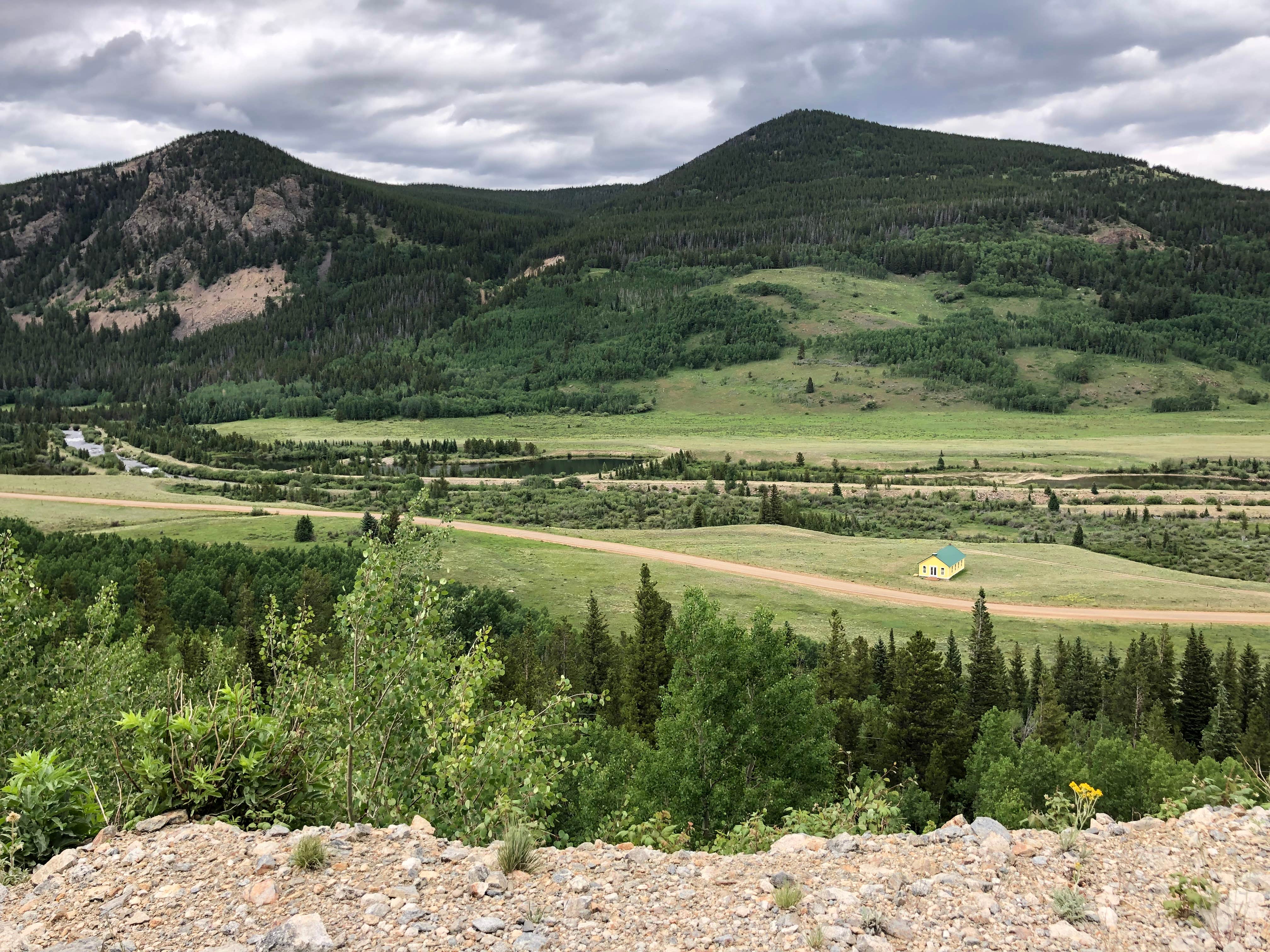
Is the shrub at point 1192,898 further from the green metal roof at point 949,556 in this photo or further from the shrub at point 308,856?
the green metal roof at point 949,556

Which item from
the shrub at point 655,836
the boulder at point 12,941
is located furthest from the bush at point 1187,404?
the boulder at point 12,941

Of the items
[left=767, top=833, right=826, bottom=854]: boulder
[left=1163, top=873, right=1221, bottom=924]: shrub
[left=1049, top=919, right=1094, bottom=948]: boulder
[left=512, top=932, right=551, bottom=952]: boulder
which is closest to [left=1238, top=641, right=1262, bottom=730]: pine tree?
[left=1163, top=873, right=1221, bottom=924]: shrub

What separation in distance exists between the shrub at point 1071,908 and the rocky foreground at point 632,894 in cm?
6

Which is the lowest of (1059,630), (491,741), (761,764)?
(1059,630)

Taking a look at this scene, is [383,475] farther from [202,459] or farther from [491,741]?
[491,741]

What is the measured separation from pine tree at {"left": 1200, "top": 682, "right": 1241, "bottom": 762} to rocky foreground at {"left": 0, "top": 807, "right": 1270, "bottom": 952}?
104 feet

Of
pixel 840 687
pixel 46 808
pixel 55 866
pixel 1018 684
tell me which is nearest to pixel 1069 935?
pixel 55 866

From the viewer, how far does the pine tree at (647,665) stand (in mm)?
34844

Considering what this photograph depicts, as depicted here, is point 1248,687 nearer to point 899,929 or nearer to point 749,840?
point 749,840

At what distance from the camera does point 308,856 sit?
7.38 metres

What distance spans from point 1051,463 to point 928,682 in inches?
3916

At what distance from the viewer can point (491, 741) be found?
32.4ft

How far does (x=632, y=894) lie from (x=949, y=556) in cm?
5355

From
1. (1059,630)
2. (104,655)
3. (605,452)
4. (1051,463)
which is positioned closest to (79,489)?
(605,452)
